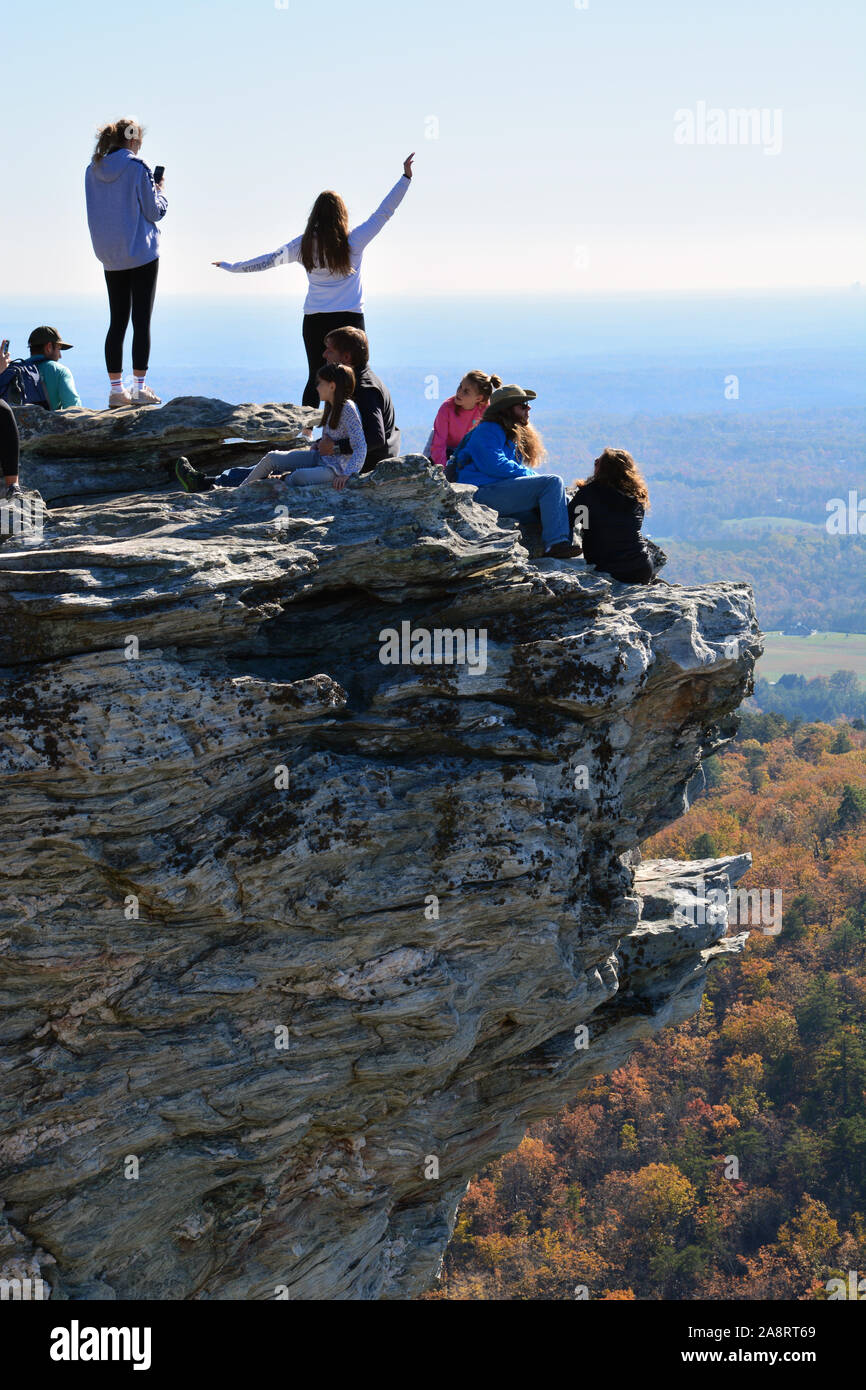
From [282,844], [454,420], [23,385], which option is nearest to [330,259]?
[454,420]

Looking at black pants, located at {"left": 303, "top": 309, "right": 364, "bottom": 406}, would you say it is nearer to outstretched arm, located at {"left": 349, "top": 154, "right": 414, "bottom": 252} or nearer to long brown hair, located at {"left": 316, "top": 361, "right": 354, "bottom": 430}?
outstretched arm, located at {"left": 349, "top": 154, "right": 414, "bottom": 252}

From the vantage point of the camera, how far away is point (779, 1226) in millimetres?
74438

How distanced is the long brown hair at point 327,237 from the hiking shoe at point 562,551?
19.3 ft

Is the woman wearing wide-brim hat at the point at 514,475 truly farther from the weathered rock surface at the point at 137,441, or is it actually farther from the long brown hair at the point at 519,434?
the weathered rock surface at the point at 137,441

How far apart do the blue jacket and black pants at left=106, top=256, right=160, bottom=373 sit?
19.3 feet

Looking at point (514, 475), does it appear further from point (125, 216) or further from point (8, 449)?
point (8, 449)

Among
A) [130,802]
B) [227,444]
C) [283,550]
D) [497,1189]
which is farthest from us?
[497,1189]

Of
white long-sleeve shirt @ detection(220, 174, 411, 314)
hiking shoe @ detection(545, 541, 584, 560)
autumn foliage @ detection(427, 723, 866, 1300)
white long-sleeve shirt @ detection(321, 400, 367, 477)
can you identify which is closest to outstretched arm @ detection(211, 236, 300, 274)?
white long-sleeve shirt @ detection(220, 174, 411, 314)

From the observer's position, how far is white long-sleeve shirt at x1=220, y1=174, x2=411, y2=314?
57.4 feet

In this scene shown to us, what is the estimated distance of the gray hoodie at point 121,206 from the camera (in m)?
17.2

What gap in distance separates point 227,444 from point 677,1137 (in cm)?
7911
